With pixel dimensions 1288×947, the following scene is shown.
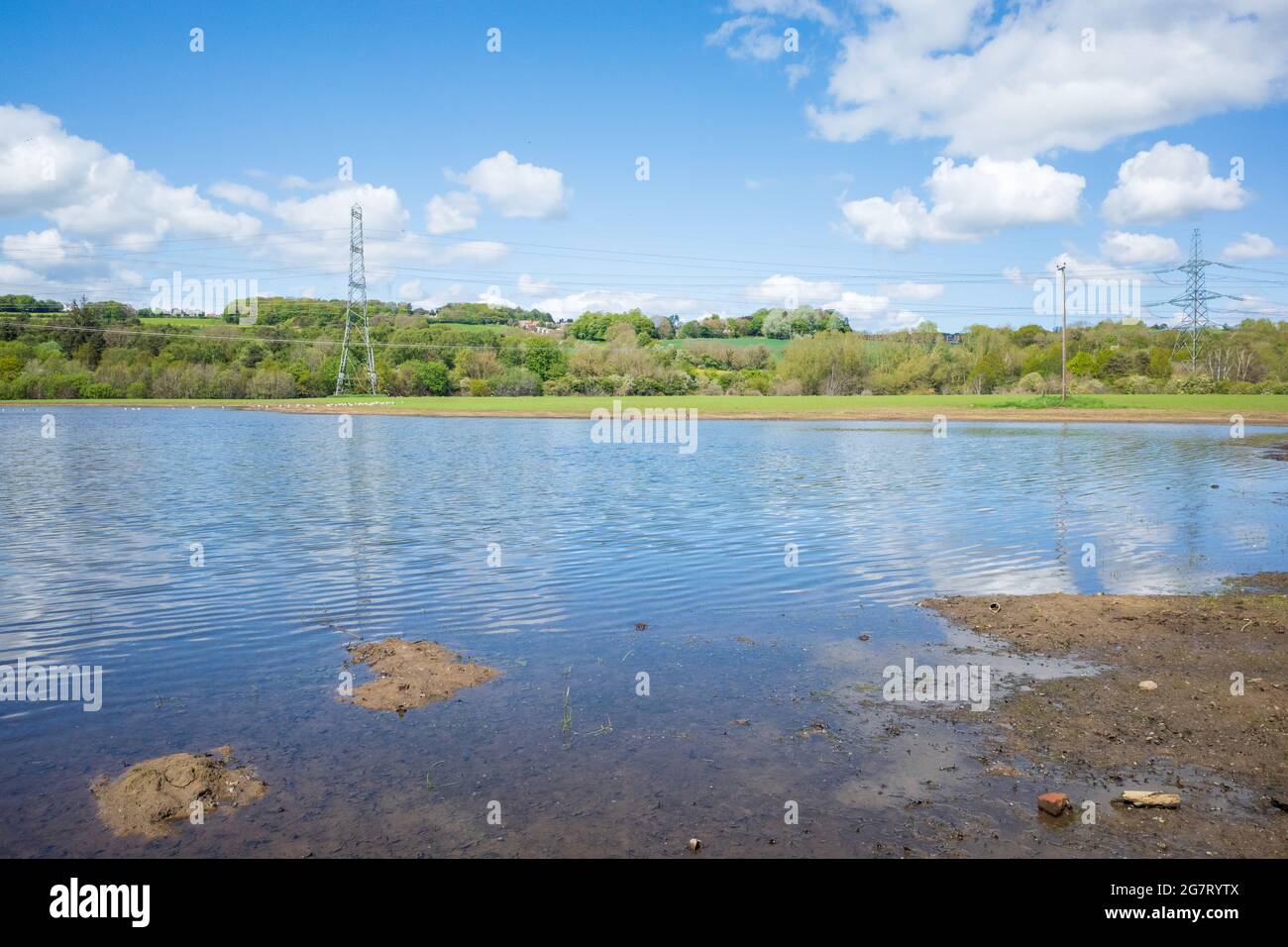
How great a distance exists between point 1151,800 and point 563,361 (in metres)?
125

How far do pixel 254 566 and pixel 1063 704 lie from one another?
38.4 ft

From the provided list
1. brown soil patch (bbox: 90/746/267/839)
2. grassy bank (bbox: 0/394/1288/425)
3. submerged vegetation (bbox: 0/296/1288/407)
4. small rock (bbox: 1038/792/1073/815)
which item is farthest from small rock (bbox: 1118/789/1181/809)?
submerged vegetation (bbox: 0/296/1288/407)

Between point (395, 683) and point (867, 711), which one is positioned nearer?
point (867, 711)

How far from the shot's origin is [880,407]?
80.4 m

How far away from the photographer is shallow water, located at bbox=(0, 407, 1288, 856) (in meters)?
5.88

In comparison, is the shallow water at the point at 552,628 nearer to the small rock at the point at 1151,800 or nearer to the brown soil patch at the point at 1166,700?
the small rock at the point at 1151,800

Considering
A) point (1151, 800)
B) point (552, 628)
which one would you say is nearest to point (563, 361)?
point (552, 628)

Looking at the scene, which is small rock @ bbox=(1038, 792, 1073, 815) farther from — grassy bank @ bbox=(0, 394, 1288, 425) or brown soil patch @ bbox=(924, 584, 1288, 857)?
grassy bank @ bbox=(0, 394, 1288, 425)

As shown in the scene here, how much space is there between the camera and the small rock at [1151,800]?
223 inches
